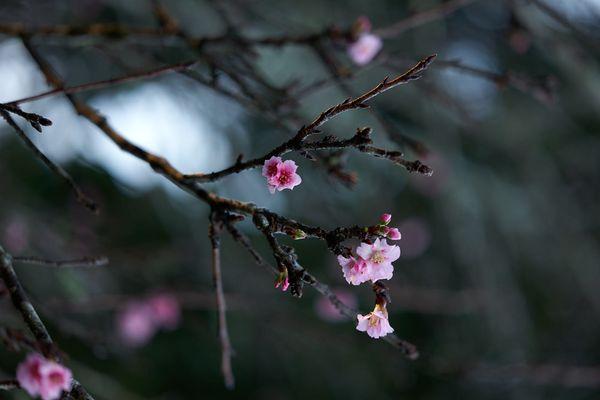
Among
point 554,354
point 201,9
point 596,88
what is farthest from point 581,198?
point 201,9

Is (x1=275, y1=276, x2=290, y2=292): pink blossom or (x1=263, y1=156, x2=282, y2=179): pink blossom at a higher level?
(x1=263, y1=156, x2=282, y2=179): pink blossom

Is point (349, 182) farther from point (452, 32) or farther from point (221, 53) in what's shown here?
point (452, 32)

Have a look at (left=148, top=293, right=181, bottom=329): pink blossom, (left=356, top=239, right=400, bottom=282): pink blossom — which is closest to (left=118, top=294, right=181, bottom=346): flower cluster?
(left=148, top=293, right=181, bottom=329): pink blossom

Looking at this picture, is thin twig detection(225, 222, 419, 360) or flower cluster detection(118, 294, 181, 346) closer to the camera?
thin twig detection(225, 222, 419, 360)

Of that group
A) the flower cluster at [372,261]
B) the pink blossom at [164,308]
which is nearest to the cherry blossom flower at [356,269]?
the flower cluster at [372,261]

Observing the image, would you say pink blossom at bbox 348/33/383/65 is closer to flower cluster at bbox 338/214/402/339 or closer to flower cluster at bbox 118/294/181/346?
flower cluster at bbox 338/214/402/339
